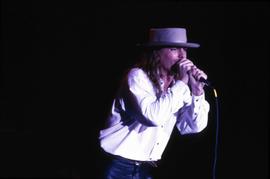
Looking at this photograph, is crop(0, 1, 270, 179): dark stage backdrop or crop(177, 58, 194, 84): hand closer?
crop(177, 58, 194, 84): hand

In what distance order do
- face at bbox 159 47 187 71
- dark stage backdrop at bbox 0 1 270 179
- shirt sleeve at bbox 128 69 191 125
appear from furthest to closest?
dark stage backdrop at bbox 0 1 270 179
face at bbox 159 47 187 71
shirt sleeve at bbox 128 69 191 125

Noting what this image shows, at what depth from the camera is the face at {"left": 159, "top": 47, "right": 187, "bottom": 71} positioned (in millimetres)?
2252

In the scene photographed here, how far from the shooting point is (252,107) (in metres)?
3.10

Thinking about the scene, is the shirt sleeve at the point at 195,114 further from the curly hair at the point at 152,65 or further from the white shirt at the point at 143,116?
the curly hair at the point at 152,65

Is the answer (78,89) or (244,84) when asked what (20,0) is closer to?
(78,89)

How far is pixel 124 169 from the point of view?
215 centimetres

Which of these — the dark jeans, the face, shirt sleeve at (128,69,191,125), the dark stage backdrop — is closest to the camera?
shirt sleeve at (128,69,191,125)

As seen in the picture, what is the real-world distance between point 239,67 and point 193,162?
73cm

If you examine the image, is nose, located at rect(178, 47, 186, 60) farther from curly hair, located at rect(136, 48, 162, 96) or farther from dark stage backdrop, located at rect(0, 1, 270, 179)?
dark stage backdrop, located at rect(0, 1, 270, 179)

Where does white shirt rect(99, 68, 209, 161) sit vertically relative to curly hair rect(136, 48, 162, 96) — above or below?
below

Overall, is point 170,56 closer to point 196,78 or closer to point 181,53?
point 181,53

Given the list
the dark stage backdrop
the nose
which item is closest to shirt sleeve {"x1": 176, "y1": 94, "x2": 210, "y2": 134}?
the nose

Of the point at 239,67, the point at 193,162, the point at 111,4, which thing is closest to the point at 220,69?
the point at 239,67

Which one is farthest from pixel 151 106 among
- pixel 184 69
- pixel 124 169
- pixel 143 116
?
pixel 124 169
